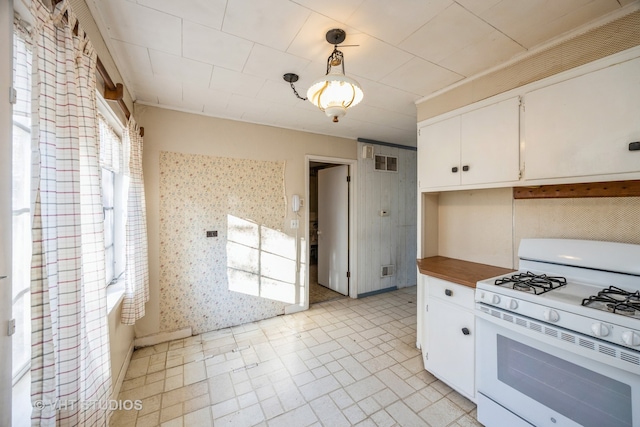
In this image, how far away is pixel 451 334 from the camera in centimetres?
192

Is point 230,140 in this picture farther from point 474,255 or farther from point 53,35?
point 474,255

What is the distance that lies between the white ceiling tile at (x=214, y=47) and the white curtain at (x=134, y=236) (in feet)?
2.90

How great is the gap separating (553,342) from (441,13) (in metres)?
1.86

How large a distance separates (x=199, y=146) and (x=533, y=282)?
127 inches

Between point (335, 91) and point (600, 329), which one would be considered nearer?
point (600, 329)

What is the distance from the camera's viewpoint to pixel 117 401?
6.21 feet

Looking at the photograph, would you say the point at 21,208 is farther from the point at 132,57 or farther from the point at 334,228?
the point at 334,228

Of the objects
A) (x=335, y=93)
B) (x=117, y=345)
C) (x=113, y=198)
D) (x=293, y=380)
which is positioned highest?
(x=335, y=93)

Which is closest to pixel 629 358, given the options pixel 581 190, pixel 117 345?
pixel 581 190

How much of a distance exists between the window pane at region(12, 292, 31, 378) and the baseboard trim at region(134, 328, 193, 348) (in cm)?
194

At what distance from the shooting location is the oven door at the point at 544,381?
1.13 meters

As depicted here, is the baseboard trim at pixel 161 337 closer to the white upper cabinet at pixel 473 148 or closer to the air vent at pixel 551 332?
the white upper cabinet at pixel 473 148

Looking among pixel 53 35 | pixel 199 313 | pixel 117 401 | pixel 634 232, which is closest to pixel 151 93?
pixel 53 35

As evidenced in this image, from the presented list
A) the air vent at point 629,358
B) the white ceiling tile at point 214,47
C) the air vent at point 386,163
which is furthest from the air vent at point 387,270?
the white ceiling tile at point 214,47
